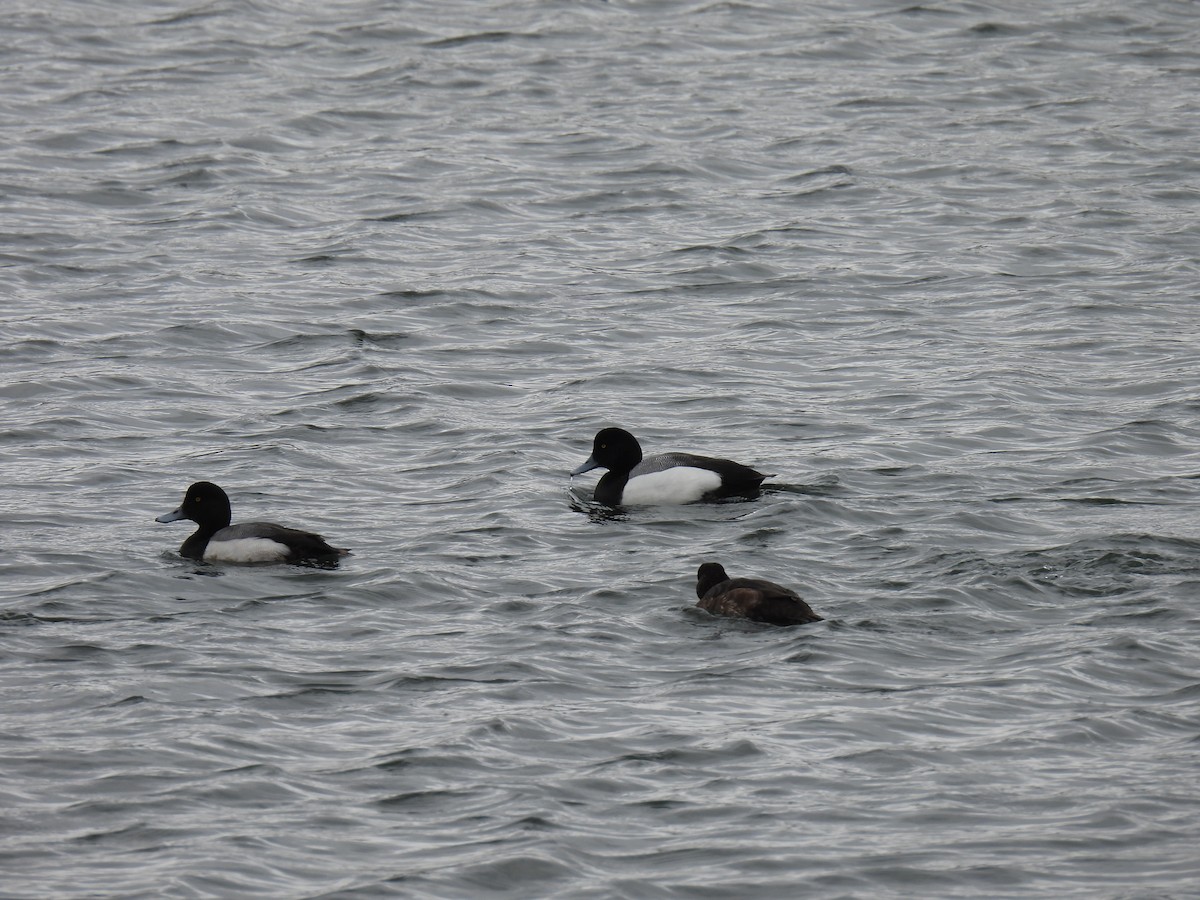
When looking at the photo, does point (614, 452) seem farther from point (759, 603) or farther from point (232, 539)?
point (759, 603)

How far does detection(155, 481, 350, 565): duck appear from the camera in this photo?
1216 centimetres

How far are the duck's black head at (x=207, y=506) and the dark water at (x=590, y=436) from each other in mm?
384

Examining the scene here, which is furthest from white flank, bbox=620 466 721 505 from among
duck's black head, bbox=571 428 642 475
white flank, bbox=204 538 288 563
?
white flank, bbox=204 538 288 563

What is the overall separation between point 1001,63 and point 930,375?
39.5ft

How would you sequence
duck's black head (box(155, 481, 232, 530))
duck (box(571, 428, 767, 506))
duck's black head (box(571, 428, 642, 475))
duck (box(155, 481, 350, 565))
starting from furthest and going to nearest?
duck's black head (box(571, 428, 642, 475)), duck (box(571, 428, 767, 506)), duck's black head (box(155, 481, 232, 530)), duck (box(155, 481, 350, 565))

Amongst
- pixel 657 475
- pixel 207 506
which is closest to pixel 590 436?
pixel 657 475

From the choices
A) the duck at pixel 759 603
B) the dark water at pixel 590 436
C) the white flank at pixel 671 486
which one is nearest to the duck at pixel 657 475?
the white flank at pixel 671 486

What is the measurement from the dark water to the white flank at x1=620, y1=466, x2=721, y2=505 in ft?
1.04

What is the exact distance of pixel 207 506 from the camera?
42.0 ft

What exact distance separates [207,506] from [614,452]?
316cm

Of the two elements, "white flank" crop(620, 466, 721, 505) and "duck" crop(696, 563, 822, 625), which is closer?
"duck" crop(696, 563, 822, 625)

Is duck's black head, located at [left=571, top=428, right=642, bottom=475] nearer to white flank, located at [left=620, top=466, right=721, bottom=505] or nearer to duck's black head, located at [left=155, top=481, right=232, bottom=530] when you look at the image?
white flank, located at [left=620, top=466, right=721, bottom=505]

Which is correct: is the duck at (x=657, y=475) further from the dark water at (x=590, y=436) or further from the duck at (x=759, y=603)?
the duck at (x=759, y=603)

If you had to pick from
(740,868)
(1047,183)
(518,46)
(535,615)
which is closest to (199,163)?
(518,46)
